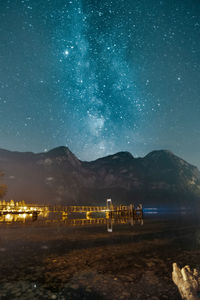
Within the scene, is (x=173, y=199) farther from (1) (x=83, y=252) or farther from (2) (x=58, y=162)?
(1) (x=83, y=252)

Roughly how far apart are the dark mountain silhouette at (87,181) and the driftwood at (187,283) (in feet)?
398

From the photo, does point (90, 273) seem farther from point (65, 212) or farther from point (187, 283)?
point (65, 212)

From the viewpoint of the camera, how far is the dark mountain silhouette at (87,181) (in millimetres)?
131000

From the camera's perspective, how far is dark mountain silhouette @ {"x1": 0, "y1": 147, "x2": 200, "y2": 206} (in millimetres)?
131000

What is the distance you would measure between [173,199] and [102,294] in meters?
186

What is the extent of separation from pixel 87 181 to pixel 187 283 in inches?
6823

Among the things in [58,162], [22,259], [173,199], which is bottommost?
[173,199]

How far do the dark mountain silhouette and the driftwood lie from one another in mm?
121240

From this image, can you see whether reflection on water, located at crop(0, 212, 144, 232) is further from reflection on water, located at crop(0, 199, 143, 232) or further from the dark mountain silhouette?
the dark mountain silhouette

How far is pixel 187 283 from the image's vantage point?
5.69 meters

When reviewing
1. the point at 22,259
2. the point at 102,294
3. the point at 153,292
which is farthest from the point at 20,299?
the point at 22,259

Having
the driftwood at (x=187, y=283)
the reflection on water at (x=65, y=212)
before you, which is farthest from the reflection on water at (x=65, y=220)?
the driftwood at (x=187, y=283)

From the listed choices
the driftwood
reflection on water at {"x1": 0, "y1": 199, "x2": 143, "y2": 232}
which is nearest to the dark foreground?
the driftwood

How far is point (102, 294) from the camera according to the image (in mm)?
5453
